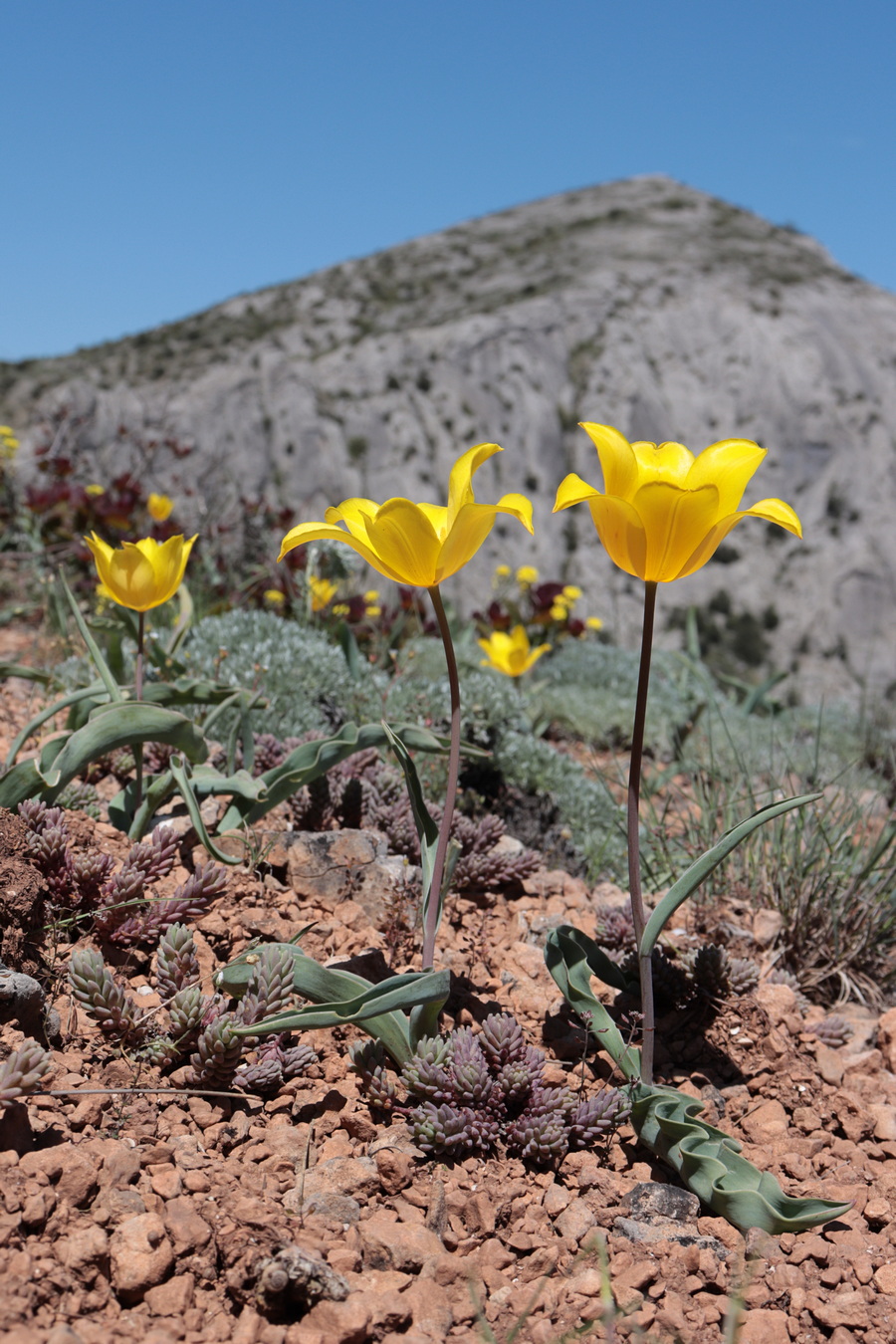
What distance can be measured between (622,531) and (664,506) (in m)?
0.09

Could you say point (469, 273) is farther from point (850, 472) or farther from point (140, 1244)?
point (140, 1244)

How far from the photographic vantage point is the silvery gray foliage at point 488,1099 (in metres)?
1.79

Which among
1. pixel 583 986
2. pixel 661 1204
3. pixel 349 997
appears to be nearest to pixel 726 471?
pixel 583 986

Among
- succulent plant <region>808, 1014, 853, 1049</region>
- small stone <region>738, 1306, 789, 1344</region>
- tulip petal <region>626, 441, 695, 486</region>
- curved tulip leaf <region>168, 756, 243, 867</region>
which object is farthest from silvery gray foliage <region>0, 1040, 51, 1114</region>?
succulent plant <region>808, 1014, 853, 1049</region>

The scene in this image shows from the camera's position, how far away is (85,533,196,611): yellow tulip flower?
2377 mm

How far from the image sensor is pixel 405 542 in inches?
69.2

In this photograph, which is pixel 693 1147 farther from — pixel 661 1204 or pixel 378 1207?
pixel 378 1207

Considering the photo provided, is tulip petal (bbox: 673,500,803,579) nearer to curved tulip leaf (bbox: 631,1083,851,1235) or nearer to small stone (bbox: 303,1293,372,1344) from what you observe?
curved tulip leaf (bbox: 631,1083,851,1235)

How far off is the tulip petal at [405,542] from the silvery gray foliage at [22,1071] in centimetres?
109

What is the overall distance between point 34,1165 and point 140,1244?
237 millimetres

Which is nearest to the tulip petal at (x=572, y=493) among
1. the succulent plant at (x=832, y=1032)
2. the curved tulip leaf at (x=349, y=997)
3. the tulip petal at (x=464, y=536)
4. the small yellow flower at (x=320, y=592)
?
the tulip petal at (x=464, y=536)

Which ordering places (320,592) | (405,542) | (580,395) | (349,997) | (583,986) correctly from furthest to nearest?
(580,395), (320,592), (583,986), (349,997), (405,542)

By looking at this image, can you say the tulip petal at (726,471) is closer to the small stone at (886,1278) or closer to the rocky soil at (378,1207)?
the rocky soil at (378,1207)

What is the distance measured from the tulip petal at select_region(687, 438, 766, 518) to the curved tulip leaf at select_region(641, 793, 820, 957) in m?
0.60
